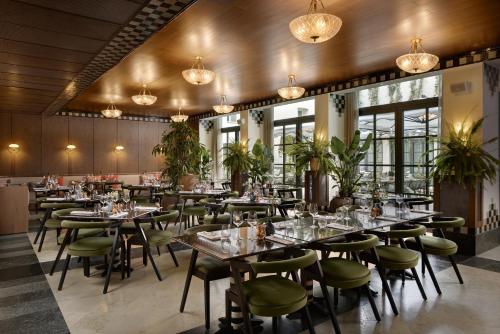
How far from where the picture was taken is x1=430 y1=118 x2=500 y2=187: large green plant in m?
5.43

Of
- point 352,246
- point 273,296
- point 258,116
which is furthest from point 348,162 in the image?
point 273,296

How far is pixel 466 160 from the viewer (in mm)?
5488

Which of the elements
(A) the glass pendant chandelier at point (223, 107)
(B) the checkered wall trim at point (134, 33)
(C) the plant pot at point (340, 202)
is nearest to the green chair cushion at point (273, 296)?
(B) the checkered wall trim at point (134, 33)

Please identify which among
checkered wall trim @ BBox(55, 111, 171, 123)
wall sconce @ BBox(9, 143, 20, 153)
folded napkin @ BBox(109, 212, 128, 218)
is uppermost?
checkered wall trim @ BBox(55, 111, 171, 123)

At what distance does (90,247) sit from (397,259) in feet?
11.0

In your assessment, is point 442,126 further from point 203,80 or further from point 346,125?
point 203,80

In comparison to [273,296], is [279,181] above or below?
above

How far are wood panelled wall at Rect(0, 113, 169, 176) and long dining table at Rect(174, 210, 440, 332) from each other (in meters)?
11.2

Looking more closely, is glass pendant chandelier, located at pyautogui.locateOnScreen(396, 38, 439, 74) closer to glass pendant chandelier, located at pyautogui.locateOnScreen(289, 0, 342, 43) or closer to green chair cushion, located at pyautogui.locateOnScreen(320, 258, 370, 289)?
glass pendant chandelier, located at pyautogui.locateOnScreen(289, 0, 342, 43)

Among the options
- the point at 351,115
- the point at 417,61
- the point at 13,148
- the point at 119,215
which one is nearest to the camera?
the point at 119,215

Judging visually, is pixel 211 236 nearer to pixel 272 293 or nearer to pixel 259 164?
pixel 272 293

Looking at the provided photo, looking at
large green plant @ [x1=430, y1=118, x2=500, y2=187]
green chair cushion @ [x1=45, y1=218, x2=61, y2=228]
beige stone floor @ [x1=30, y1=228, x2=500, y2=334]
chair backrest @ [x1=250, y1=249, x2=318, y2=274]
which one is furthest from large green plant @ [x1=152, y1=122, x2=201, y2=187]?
chair backrest @ [x1=250, y1=249, x2=318, y2=274]

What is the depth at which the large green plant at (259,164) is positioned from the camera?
10.6 metres

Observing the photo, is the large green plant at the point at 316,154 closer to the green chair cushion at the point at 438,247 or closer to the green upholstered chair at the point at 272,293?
the green chair cushion at the point at 438,247
